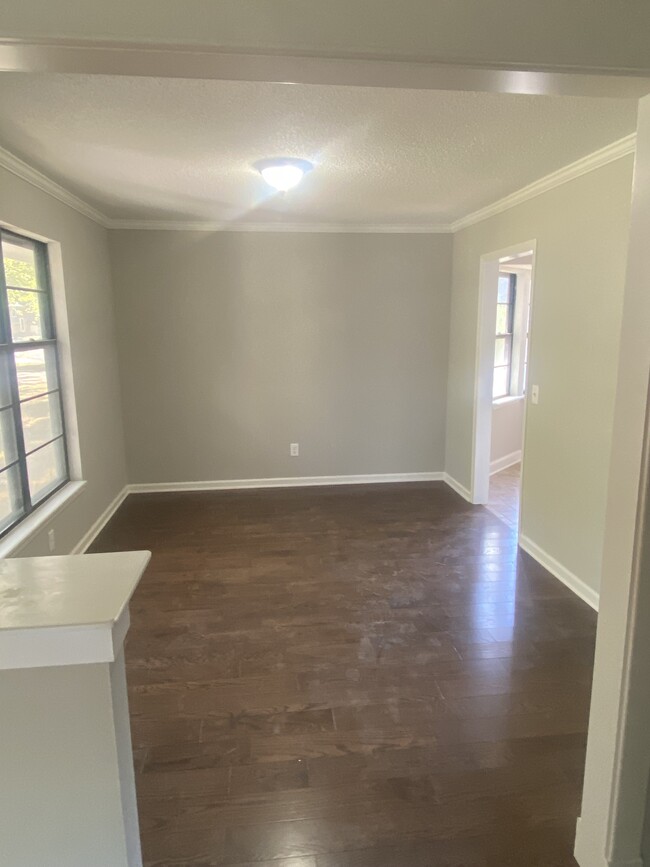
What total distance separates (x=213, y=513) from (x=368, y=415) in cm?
177

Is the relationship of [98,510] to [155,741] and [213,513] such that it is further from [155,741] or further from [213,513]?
[155,741]

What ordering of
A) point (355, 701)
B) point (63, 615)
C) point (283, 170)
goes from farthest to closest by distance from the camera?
point (283, 170)
point (355, 701)
point (63, 615)

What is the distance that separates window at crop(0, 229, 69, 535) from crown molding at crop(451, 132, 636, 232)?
3.19 metres

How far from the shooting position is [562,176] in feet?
10.4

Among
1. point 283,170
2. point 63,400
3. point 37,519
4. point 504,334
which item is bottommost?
point 37,519

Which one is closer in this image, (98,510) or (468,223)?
(98,510)

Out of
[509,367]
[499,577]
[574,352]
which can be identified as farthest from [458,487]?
[574,352]

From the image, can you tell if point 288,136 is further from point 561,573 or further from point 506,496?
point 506,496

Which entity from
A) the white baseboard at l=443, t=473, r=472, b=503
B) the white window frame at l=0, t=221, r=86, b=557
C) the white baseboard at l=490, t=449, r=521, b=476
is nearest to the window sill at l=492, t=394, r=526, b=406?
the white baseboard at l=490, t=449, r=521, b=476

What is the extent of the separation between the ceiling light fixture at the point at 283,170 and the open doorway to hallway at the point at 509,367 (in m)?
3.25

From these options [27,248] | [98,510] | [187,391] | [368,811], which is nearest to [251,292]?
[187,391]

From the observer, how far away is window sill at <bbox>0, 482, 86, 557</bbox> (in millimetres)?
2719

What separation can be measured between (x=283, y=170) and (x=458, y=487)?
3.24 m

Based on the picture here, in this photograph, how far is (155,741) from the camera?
2.07 meters
